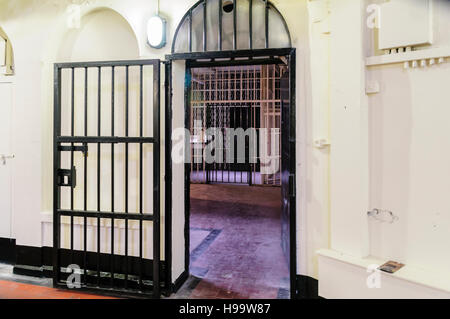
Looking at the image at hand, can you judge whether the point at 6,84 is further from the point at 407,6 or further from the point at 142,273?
the point at 407,6

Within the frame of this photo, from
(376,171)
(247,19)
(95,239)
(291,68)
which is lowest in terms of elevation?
(95,239)

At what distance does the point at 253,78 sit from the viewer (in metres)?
9.76

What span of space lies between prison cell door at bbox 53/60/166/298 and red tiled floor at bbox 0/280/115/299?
84 millimetres

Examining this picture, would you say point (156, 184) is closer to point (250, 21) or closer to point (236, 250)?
point (250, 21)

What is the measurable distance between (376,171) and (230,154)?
816 centimetres

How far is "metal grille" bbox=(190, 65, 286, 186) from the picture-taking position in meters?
9.42

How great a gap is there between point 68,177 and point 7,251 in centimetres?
150

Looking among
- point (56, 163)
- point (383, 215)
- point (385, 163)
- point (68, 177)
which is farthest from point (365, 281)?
point (56, 163)

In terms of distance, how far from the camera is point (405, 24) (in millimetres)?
2215

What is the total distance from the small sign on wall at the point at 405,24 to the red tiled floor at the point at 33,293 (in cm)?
327

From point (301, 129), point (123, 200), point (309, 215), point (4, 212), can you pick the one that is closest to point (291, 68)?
point (301, 129)

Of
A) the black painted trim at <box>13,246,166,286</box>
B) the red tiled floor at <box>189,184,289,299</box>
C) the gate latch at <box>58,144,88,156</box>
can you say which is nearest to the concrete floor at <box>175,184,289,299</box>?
the red tiled floor at <box>189,184,289,299</box>

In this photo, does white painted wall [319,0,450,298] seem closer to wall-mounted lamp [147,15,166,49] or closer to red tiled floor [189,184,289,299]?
red tiled floor [189,184,289,299]

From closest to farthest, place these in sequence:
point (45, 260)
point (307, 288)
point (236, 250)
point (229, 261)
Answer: point (307, 288), point (45, 260), point (229, 261), point (236, 250)
